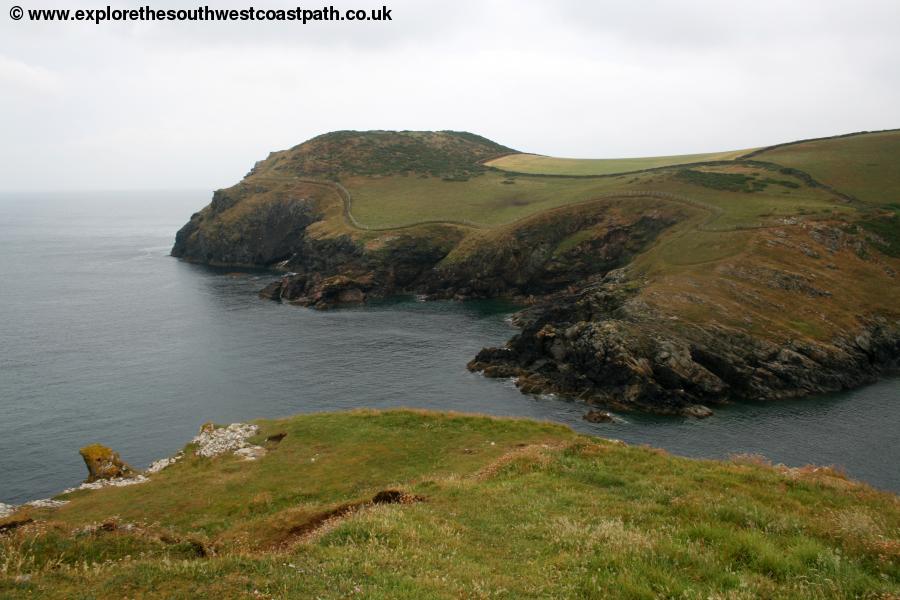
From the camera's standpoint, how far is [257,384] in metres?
74.2

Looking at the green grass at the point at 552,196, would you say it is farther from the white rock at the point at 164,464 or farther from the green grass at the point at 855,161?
the white rock at the point at 164,464

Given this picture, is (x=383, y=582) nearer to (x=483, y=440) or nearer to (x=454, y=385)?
(x=483, y=440)

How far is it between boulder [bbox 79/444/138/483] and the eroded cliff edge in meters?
42.7

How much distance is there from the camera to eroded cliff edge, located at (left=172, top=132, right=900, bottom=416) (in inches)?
2808

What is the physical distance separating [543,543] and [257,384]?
206ft

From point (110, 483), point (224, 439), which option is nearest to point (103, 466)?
point (110, 483)

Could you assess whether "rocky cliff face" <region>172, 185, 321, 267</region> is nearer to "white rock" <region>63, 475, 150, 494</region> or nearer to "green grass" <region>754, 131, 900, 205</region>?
"green grass" <region>754, 131, 900, 205</region>

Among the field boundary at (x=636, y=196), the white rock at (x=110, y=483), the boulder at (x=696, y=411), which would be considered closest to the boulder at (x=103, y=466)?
the white rock at (x=110, y=483)

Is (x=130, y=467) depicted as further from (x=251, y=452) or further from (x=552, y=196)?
(x=552, y=196)

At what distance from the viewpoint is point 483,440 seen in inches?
1700

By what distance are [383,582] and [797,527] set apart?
469 inches

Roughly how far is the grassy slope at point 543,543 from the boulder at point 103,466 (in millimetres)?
13710

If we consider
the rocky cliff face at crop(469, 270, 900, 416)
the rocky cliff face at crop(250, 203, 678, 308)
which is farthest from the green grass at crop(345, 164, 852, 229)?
the rocky cliff face at crop(469, 270, 900, 416)

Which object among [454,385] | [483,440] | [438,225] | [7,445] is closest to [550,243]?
[438,225]
